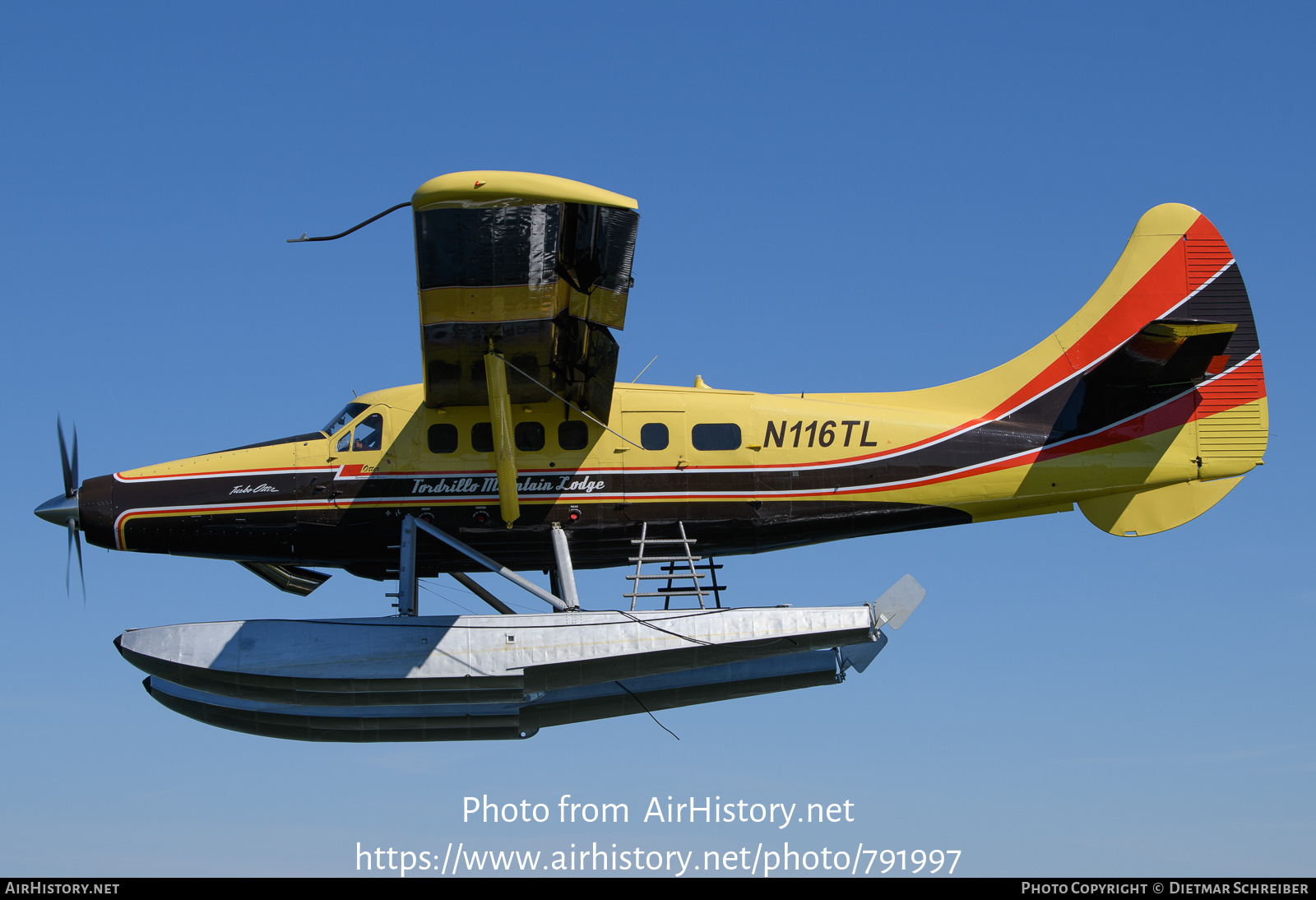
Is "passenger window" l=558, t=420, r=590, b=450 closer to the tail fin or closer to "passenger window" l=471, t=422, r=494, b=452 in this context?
"passenger window" l=471, t=422, r=494, b=452

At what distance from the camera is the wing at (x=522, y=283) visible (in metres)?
11.7

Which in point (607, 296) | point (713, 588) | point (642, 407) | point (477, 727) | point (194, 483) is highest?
point (607, 296)

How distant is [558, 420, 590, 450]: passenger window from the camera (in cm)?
1541

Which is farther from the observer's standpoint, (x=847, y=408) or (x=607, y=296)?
(x=847, y=408)

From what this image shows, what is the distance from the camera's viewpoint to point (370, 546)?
612 inches

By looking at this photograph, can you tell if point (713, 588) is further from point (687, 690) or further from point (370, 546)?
point (370, 546)

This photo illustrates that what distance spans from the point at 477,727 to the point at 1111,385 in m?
8.89

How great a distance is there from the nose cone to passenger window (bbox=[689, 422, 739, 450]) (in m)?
7.62

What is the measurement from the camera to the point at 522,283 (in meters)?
12.8

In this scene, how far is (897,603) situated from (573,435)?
442 cm

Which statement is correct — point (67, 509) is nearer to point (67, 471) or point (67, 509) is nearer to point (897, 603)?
point (67, 471)

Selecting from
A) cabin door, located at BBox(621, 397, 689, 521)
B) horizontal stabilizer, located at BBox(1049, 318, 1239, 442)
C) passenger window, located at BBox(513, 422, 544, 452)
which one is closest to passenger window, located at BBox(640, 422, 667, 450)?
cabin door, located at BBox(621, 397, 689, 521)

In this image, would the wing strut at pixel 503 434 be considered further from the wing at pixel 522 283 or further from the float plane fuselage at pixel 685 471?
the float plane fuselage at pixel 685 471

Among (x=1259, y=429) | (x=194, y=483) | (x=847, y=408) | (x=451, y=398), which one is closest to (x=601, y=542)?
(x=451, y=398)
